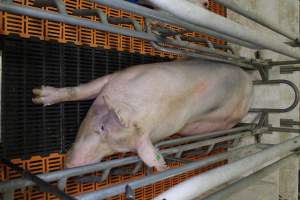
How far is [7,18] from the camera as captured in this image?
1.45m

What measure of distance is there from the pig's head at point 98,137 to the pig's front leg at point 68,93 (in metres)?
0.10

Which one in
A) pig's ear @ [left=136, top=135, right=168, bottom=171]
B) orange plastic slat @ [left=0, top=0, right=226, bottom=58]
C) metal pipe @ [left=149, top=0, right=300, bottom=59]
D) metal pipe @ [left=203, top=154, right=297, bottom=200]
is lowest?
metal pipe @ [left=203, top=154, right=297, bottom=200]

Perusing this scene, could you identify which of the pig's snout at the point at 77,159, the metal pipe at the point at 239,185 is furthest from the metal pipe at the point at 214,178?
the pig's snout at the point at 77,159

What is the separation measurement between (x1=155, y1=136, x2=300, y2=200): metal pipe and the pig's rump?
1.44ft

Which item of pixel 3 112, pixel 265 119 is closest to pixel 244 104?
pixel 265 119

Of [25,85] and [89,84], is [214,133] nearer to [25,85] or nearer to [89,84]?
[89,84]

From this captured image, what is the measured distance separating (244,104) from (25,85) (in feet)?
4.78

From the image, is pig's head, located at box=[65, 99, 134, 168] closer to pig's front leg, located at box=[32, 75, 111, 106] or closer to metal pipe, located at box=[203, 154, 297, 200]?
pig's front leg, located at box=[32, 75, 111, 106]

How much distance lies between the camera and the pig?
5.00ft

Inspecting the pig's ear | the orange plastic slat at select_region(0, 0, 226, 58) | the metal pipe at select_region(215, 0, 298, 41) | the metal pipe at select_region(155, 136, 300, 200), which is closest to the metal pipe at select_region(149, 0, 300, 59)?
the metal pipe at select_region(215, 0, 298, 41)

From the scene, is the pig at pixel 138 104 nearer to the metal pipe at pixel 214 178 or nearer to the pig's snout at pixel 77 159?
the pig's snout at pixel 77 159

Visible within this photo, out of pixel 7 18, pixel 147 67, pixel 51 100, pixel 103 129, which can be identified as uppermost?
pixel 7 18

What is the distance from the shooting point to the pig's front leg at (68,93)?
1528 mm

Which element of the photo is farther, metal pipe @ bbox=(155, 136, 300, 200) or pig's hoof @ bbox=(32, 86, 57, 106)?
pig's hoof @ bbox=(32, 86, 57, 106)
